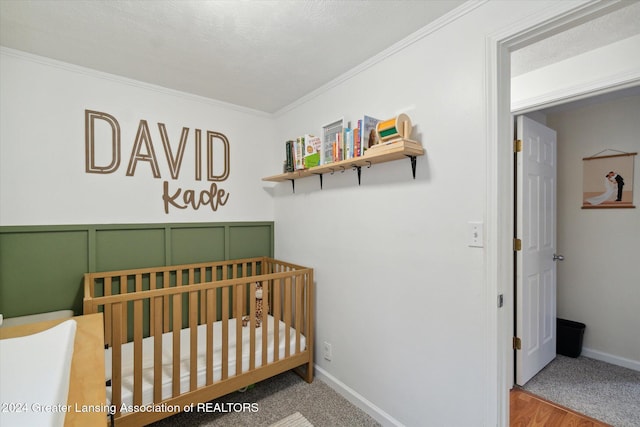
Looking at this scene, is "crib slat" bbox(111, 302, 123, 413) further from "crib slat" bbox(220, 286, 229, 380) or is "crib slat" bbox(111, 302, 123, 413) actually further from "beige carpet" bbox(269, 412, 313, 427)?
"beige carpet" bbox(269, 412, 313, 427)

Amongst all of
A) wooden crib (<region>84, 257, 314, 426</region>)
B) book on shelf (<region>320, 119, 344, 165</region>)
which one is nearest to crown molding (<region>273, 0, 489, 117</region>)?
book on shelf (<region>320, 119, 344, 165</region>)

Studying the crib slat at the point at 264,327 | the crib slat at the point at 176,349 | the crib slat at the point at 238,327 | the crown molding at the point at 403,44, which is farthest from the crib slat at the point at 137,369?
the crown molding at the point at 403,44

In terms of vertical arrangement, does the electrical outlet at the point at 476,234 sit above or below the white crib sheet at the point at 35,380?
above

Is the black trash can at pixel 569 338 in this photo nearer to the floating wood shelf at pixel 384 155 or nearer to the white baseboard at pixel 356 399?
the white baseboard at pixel 356 399

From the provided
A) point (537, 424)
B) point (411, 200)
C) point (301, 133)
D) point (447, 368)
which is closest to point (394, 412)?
point (447, 368)

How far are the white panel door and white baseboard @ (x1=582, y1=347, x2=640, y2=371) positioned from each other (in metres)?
0.40

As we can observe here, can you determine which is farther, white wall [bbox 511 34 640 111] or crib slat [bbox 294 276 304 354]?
crib slat [bbox 294 276 304 354]

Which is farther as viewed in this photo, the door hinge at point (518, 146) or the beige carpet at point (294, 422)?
the door hinge at point (518, 146)

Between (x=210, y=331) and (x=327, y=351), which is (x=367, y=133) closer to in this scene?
(x=210, y=331)

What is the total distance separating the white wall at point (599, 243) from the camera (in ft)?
8.08

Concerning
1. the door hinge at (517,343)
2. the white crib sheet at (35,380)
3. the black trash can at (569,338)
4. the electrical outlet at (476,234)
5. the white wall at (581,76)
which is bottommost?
the black trash can at (569,338)

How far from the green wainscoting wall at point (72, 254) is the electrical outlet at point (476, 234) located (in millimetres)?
2004

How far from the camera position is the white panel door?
2.22 meters

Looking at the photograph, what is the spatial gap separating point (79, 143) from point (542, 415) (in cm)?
354
